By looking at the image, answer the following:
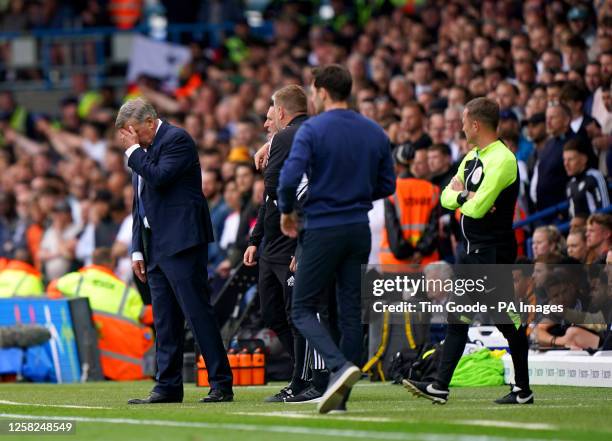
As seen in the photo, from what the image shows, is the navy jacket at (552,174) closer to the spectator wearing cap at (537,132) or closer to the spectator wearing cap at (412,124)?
the spectator wearing cap at (537,132)

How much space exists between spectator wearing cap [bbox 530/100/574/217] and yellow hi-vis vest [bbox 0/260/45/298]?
5.58m

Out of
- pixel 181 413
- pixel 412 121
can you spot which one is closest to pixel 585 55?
pixel 412 121

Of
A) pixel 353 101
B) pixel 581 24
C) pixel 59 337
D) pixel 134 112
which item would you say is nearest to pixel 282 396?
pixel 134 112

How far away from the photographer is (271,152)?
9539mm

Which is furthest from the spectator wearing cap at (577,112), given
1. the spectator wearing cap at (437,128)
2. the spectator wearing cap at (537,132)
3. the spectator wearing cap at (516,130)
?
the spectator wearing cap at (437,128)

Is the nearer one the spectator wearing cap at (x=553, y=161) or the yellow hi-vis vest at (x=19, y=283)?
the spectator wearing cap at (x=553, y=161)

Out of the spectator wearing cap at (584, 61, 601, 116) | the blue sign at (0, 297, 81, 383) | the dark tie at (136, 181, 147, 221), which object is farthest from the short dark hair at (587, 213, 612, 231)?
the blue sign at (0, 297, 81, 383)

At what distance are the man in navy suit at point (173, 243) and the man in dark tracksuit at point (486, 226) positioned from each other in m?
1.42

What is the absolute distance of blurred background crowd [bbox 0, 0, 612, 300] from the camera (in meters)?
13.5

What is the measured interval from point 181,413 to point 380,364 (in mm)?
4420

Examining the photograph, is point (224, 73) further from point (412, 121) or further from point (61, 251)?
point (412, 121)

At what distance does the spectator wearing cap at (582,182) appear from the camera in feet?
41.6

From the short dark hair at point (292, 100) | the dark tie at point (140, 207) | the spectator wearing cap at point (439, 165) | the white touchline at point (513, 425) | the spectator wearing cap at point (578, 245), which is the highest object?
the short dark hair at point (292, 100)

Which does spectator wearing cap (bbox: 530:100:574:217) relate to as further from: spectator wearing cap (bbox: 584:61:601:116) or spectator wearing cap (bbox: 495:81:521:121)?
spectator wearing cap (bbox: 495:81:521:121)
